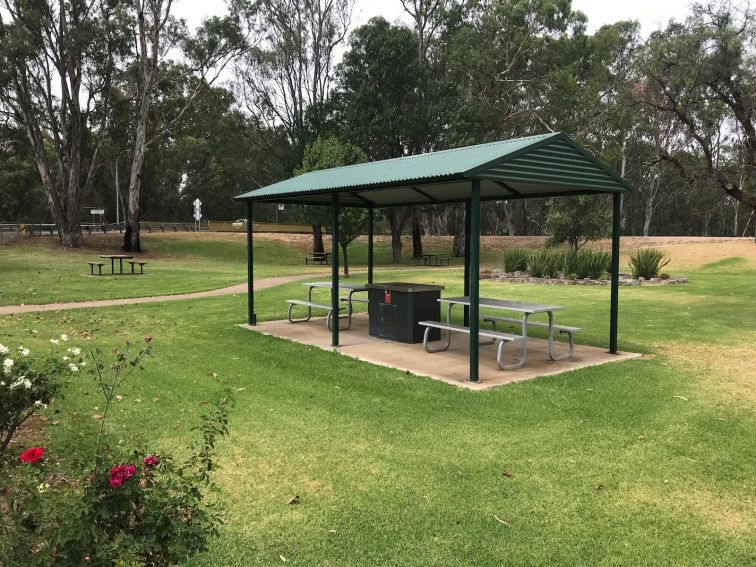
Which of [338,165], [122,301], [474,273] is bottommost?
[122,301]

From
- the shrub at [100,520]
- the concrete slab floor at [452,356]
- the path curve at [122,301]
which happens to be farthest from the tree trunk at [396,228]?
the shrub at [100,520]

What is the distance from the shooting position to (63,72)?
3388cm

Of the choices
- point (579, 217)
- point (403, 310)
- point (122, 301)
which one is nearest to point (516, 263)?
point (579, 217)

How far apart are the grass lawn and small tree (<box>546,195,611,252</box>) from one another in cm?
1934

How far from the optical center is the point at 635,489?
4.23m

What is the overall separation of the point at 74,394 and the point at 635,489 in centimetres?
548

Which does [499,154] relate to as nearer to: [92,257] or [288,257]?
[92,257]

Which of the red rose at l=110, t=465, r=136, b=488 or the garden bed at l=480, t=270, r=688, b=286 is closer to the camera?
the red rose at l=110, t=465, r=136, b=488

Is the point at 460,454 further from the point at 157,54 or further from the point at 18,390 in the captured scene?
the point at 157,54

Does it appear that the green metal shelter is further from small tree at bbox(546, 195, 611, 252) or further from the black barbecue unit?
small tree at bbox(546, 195, 611, 252)

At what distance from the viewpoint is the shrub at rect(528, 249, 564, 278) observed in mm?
21781

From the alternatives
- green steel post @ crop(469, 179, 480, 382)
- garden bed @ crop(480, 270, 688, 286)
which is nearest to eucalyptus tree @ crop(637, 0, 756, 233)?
garden bed @ crop(480, 270, 688, 286)

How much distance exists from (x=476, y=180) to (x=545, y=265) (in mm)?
15866

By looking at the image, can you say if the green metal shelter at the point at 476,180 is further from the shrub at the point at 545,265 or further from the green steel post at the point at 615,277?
the shrub at the point at 545,265
